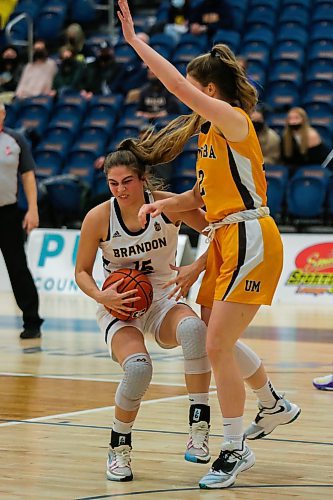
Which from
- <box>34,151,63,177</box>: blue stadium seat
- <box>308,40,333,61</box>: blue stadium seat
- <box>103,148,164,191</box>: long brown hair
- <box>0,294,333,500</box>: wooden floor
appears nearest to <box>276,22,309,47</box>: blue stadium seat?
<box>308,40,333,61</box>: blue stadium seat

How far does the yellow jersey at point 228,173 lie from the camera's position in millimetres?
4414

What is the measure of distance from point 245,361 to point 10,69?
15.0m

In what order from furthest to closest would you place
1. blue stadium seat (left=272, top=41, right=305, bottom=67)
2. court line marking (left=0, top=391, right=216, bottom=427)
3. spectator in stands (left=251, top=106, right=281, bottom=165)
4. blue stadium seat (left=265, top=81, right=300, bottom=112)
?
blue stadium seat (left=272, top=41, right=305, bottom=67)
blue stadium seat (left=265, top=81, right=300, bottom=112)
spectator in stands (left=251, top=106, right=281, bottom=165)
court line marking (left=0, top=391, right=216, bottom=427)

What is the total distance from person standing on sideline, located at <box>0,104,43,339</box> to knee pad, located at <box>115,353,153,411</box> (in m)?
4.78

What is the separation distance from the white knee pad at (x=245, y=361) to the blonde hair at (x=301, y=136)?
29.1 ft

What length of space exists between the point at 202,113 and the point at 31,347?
17.0ft

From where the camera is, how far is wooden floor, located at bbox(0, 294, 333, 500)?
428 cm

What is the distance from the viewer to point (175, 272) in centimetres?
521

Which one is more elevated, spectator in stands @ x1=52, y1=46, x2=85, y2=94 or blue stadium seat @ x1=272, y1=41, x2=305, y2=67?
blue stadium seat @ x1=272, y1=41, x2=305, y2=67

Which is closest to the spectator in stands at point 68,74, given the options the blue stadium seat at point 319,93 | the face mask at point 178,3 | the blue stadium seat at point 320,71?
the face mask at point 178,3

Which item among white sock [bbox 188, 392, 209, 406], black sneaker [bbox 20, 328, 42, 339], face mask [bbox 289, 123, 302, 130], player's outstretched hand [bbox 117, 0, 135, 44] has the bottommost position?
black sneaker [bbox 20, 328, 42, 339]

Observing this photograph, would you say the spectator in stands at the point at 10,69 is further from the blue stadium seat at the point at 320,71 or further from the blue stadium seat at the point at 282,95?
the blue stadium seat at the point at 320,71

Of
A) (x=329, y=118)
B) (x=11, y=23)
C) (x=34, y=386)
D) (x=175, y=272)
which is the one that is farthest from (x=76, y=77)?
(x=175, y=272)

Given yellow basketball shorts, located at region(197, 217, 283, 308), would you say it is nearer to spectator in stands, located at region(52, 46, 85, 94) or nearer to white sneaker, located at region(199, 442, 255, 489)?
white sneaker, located at region(199, 442, 255, 489)
